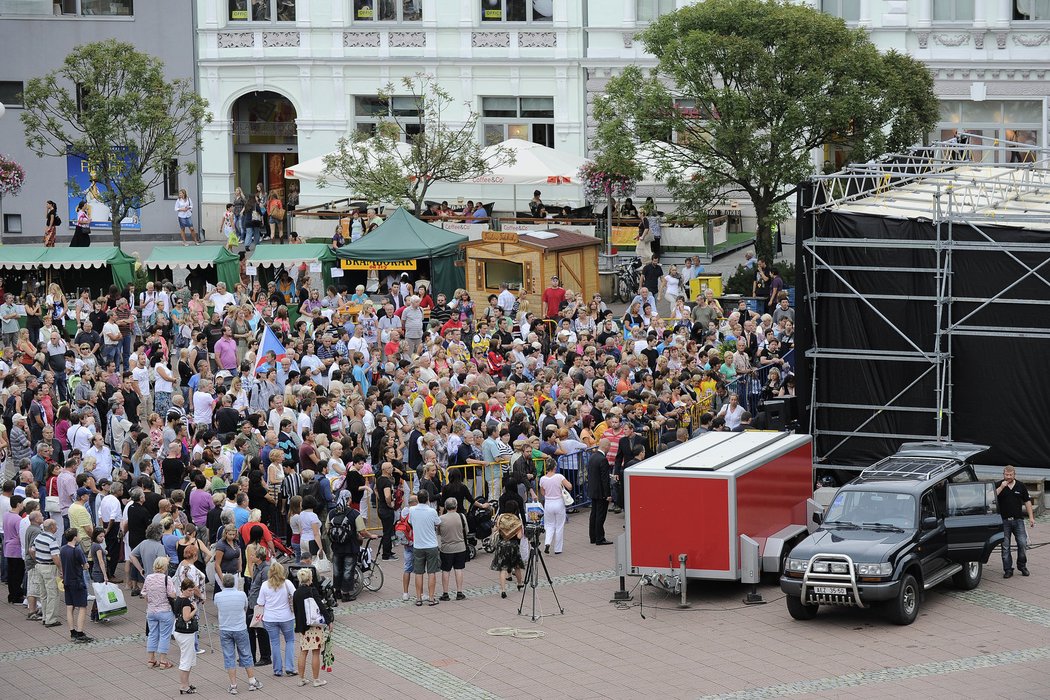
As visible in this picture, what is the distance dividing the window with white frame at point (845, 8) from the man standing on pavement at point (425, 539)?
92.2 feet

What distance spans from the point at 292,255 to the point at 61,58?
15676mm

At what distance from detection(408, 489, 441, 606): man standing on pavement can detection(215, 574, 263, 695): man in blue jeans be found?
2.98 metres

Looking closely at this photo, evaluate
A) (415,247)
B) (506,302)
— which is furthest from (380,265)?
(506,302)

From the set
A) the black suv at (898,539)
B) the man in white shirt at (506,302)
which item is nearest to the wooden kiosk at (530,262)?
the man in white shirt at (506,302)

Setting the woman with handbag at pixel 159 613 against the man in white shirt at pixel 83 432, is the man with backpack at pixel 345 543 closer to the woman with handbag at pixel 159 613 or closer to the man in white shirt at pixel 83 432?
the woman with handbag at pixel 159 613

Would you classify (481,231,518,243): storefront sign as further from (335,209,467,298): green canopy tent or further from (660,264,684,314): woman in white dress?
(660,264,684,314): woman in white dress

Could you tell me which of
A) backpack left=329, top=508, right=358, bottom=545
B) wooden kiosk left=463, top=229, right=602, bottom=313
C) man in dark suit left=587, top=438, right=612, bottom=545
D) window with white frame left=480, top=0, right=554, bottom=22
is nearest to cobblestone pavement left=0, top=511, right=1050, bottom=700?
backpack left=329, top=508, right=358, bottom=545

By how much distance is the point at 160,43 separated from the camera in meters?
47.4

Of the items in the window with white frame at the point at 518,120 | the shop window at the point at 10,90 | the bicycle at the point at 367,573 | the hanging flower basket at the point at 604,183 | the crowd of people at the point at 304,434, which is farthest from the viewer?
the shop window at the point at 10,90

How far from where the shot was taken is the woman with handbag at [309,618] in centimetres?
1639

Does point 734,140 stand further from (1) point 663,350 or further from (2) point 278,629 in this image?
(2) point 278,629

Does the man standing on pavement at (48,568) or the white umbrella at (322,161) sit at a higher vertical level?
the white umbrella at (322,161)

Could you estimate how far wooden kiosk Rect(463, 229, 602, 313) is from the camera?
35.2m

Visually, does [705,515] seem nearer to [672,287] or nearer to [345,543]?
[345,543]
